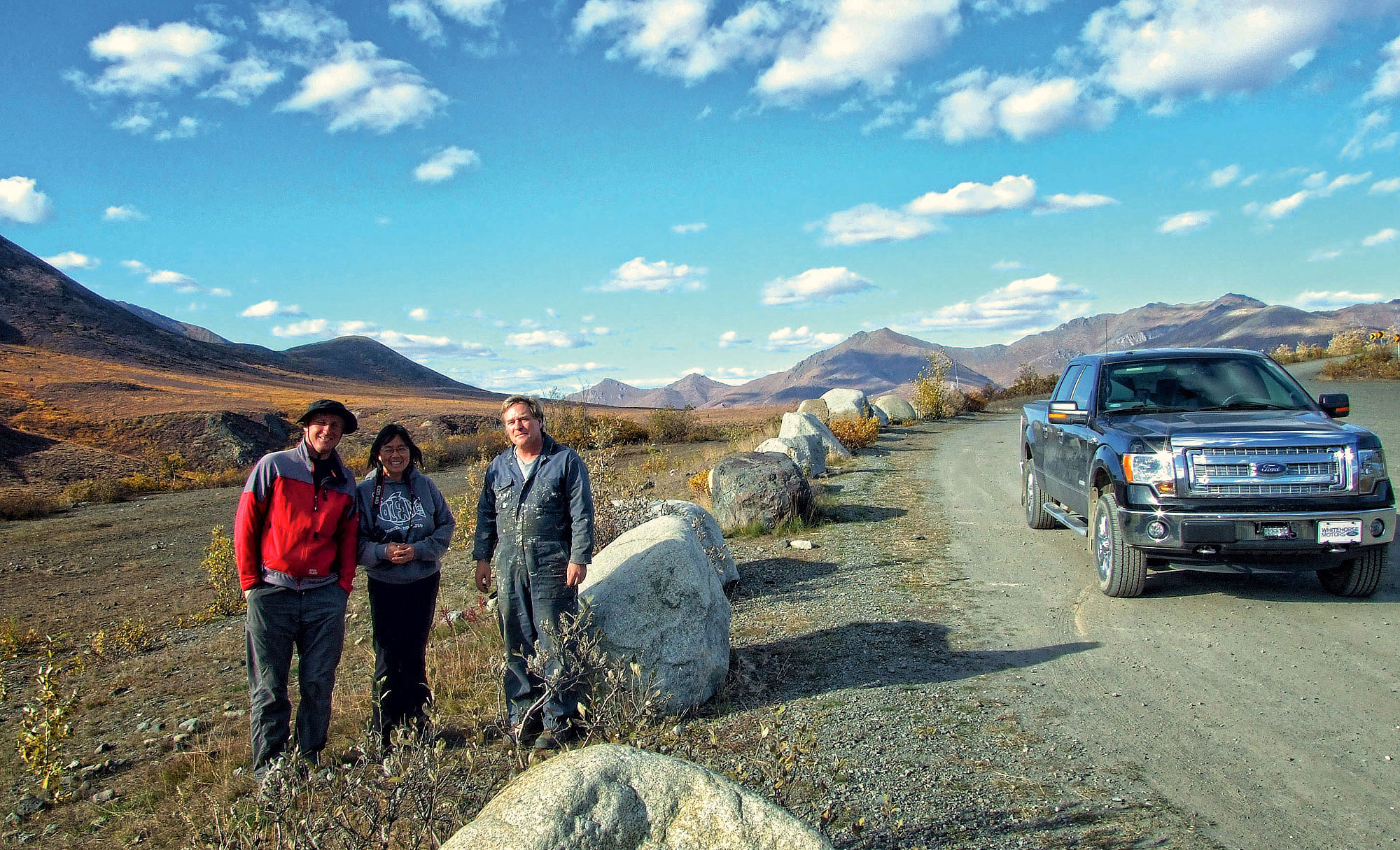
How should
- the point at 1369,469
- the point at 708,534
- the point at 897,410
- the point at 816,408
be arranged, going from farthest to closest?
the point at 897,410
the point at 816,408
the point at 708,534
the point at 1369,469

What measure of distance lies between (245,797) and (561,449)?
2.35 m

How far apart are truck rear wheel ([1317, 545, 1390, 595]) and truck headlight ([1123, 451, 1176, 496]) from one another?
4.34ft

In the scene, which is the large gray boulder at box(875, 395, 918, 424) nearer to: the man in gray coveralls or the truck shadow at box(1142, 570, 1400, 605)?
the truck shadow at box(1142, 570, 1400, 605)

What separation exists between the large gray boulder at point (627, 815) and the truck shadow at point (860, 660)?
8.58ft

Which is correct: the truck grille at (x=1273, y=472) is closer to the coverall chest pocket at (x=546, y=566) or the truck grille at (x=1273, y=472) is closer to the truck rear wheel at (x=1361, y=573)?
the truck rear wheel at (x=1361, y=573)

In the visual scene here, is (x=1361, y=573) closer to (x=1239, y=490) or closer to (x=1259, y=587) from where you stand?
(x=1259, y=587)

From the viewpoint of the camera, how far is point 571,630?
13.9 ft

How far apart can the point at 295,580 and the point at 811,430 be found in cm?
1311

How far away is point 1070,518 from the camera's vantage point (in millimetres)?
8000

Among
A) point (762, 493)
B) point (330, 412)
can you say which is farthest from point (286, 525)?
point (762, 493)

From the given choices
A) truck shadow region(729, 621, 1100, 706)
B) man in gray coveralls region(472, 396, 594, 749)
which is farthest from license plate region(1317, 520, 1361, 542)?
man in gray coveralls region(472, 396, 594, 749)

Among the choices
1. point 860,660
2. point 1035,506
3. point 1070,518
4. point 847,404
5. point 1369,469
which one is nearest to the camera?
point 860,660

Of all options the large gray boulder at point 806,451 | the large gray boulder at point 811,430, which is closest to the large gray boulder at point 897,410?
the large gray boulder at point 811,430

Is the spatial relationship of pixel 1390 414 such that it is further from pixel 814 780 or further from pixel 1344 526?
pixel 814 780
